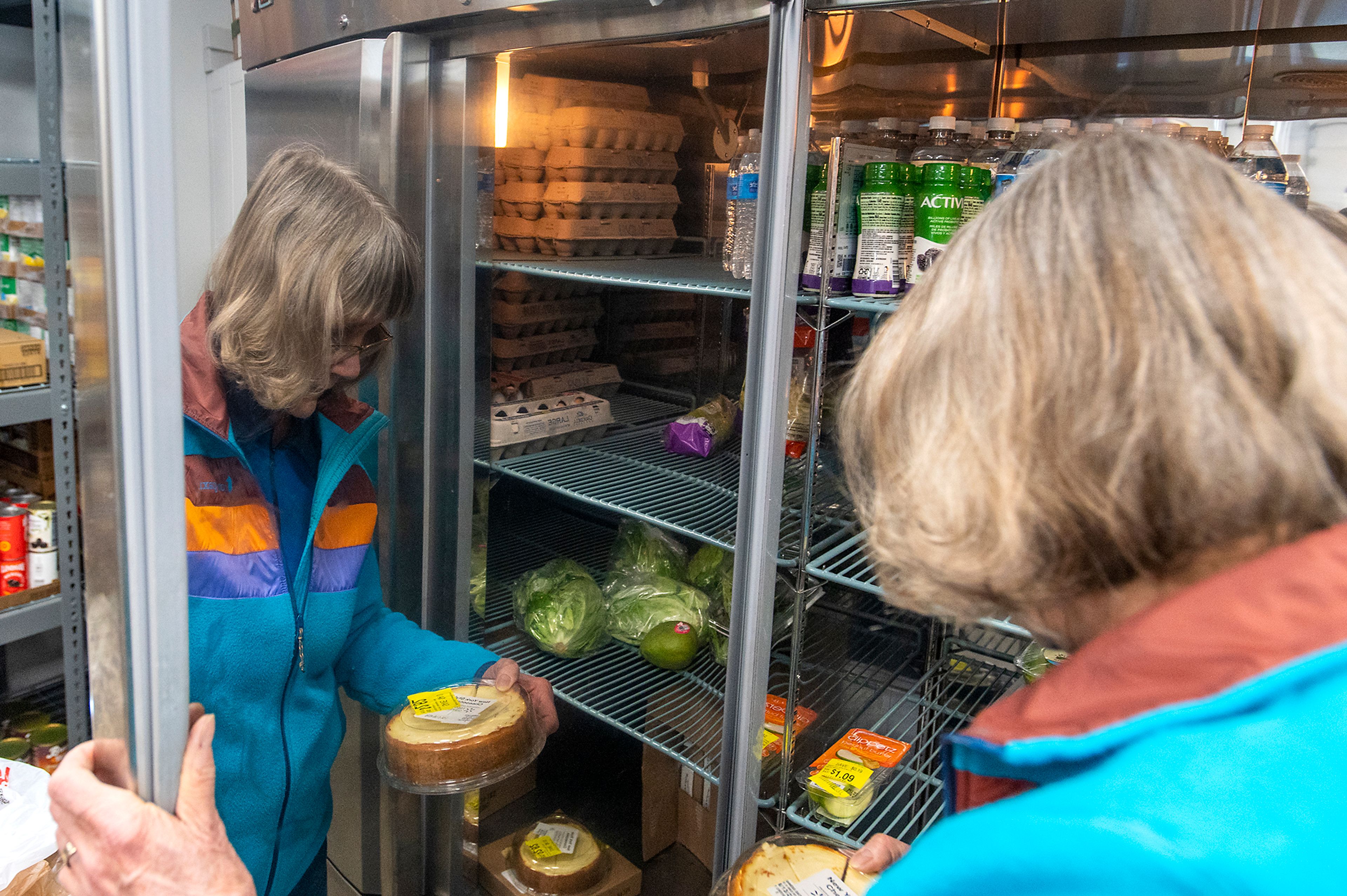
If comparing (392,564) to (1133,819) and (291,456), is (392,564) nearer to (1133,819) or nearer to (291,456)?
(291,456)

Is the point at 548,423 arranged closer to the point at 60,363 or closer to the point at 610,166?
the point at 610,166

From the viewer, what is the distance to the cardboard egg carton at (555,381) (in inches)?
84.3

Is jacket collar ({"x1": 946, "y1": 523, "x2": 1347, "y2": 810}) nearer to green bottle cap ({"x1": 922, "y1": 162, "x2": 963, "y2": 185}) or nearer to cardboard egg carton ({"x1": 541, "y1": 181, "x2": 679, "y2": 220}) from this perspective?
green bottle cap ({"x1": 922, "y1": 162, "x2": 963, "y2": 185})

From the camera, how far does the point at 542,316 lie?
209cm

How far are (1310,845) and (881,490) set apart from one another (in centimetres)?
35

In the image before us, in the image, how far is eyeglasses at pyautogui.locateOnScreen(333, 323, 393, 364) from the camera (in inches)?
57.2

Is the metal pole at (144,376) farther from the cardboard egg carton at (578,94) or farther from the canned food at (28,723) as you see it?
the canned food at (28,723)

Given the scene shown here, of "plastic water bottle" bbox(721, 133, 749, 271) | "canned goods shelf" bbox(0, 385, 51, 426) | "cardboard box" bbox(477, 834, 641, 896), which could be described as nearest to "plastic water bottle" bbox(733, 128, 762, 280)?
"plastic water bottle" bbox(721, 133, 749, 271)

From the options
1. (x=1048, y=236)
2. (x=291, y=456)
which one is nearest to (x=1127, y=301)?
(x=1048, y=236)

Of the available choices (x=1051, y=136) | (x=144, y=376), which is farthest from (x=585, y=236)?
(x=144, y=376)

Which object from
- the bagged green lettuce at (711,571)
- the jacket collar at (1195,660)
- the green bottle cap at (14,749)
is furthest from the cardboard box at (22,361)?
the jacket collar at (1195,660)

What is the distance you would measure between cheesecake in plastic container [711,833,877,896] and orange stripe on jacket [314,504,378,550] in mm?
762

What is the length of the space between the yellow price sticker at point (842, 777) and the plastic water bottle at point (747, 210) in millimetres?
880

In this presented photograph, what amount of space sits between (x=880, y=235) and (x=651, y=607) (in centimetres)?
103
